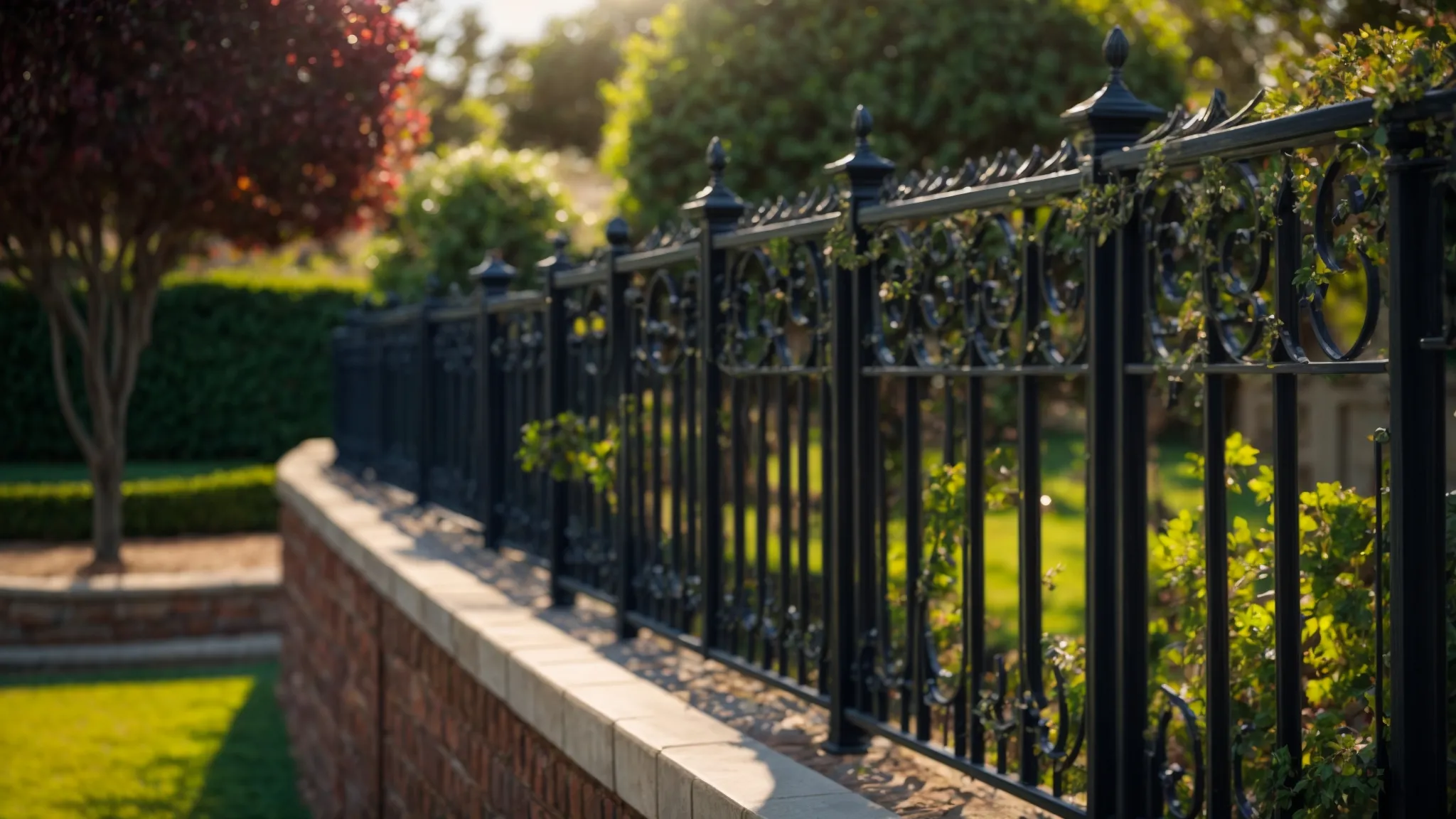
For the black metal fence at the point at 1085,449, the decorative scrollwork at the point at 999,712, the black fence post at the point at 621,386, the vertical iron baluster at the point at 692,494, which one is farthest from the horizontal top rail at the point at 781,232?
the decorative scrollwork at the point at 999,712

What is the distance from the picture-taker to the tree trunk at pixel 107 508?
10.5 m

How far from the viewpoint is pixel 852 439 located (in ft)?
10.7

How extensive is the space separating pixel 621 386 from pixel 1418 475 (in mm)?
2889

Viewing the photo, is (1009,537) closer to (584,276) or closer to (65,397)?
(65,397)

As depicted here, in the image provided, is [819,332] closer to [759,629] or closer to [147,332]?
[759,629]

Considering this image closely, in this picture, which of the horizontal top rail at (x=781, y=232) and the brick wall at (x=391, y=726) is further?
the brick wall at (x=391, y=726)

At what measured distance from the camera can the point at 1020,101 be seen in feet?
23.5

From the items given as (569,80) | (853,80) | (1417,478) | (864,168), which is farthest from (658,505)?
(569,80)

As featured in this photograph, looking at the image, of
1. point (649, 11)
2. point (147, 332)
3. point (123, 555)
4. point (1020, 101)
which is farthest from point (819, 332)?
point (649, 11)

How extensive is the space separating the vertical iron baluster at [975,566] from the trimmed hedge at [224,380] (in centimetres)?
1527

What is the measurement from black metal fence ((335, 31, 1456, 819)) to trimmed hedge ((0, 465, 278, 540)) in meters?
8.40

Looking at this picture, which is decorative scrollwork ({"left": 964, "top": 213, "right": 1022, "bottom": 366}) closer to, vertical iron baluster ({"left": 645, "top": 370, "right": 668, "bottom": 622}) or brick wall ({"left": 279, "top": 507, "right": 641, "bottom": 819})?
brick wall ({"left": 279, "top": 507, "right": 641, "bottom": 819})

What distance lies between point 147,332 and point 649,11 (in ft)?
79.1

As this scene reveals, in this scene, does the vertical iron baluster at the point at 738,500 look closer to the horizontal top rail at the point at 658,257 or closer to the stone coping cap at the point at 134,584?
the horizontal top rail at the point at 658,257
